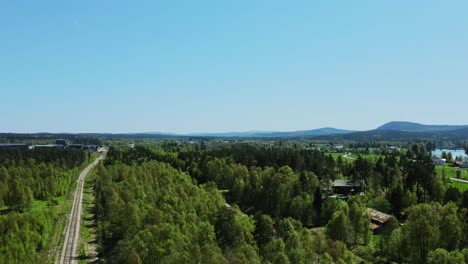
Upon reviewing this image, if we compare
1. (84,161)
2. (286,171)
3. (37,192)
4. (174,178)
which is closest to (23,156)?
(84,161)

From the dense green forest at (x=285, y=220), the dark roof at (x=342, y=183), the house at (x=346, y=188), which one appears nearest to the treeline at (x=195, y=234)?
the dense green forest at (x=285, y=220)

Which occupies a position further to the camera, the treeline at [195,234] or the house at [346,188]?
the house at [346,188]

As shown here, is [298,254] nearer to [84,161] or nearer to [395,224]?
[395,224]

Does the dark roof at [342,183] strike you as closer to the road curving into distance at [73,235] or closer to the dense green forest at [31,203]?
the road curving into distance at [73,235]

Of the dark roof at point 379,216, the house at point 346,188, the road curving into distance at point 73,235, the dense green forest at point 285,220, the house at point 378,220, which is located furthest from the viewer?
the house at point 346,188

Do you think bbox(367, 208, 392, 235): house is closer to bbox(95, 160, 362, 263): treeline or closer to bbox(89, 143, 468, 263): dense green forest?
bbox(89, 143, 468, 263): dense green forest

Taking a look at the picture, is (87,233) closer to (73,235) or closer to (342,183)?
(73,235)
